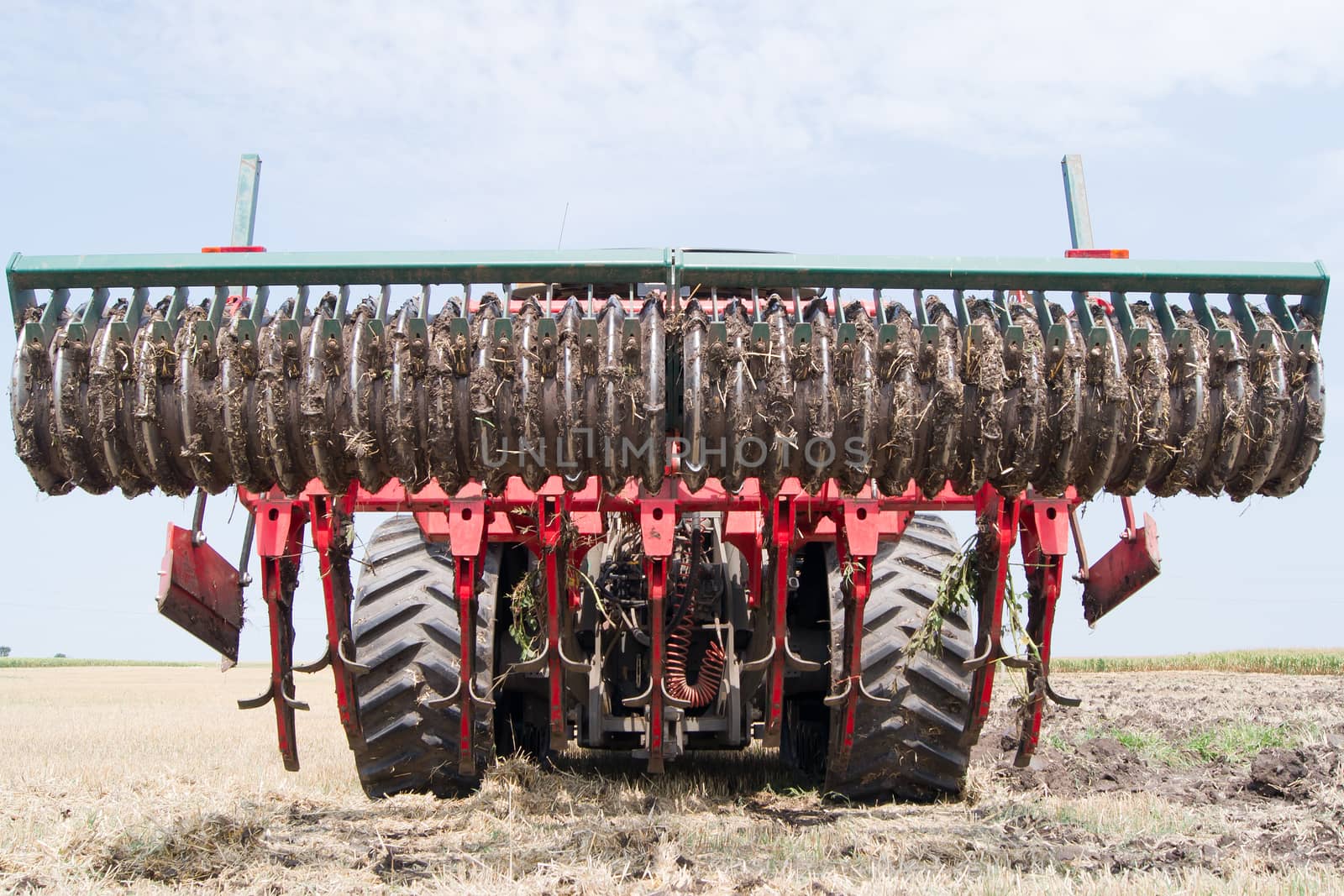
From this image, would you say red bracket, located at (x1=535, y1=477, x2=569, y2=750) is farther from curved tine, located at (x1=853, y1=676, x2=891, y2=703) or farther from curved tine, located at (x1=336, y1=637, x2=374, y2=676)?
curved tine, located at (x1=853, y1=676, x2=891, y2=703)

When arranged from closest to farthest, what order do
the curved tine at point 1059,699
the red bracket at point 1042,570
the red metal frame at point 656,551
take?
the red metal frame at point 656,551, the red bracket at point 1042,570, the curved tine at point 1059,699

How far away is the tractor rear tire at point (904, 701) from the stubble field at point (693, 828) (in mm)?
150

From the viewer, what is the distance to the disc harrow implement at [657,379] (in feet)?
12.0

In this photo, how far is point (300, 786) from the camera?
6.37 metres

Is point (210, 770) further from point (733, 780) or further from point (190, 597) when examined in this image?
point (733, 780)

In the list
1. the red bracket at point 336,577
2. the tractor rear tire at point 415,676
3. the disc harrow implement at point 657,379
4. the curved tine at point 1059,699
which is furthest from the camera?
Result: the tractor rear tire at point 415,676

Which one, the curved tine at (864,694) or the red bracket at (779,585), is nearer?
the red bracket at (779,585)

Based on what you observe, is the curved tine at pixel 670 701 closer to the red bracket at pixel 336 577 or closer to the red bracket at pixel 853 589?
the red bracket at pixel 853 589

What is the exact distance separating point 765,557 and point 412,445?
224cm

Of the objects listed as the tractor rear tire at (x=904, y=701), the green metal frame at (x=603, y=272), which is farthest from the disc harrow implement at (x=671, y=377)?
the tractor rear tire at (x=904, y=701)

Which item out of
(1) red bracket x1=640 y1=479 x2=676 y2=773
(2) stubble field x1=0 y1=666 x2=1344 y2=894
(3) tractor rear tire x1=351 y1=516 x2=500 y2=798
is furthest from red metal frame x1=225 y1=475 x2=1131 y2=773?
(2) stubble field x1=0 y1=666 x2=1344 y2=894

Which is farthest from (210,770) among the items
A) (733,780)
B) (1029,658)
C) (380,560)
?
(1029,658)

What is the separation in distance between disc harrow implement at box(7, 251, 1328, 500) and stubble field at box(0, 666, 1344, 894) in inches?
51.1

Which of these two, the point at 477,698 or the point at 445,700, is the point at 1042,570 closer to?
the point at 477,698
